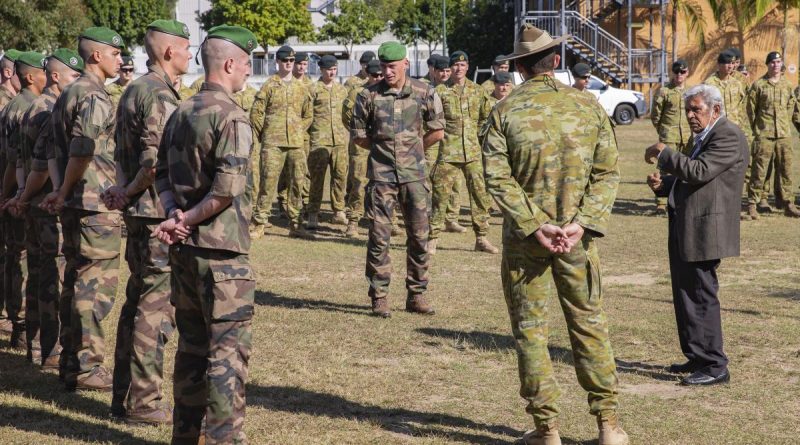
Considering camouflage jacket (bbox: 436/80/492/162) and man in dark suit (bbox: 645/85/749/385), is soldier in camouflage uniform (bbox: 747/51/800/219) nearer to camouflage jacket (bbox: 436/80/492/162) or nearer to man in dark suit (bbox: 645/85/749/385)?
camouflage jacket (bbox: 436/80/492/162)

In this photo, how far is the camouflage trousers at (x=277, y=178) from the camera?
45.8 feet

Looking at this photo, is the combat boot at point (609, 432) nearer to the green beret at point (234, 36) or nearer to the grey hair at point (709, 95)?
the grey hair at point (709, 95)

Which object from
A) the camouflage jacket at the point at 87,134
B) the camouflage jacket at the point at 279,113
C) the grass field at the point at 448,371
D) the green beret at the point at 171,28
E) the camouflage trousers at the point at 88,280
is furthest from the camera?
the camouflage jacket at the point at 279,113

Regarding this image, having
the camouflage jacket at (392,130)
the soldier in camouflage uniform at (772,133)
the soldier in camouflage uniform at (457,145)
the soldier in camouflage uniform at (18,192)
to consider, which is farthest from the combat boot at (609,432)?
the soldier in camouflage uniform at (772,133)

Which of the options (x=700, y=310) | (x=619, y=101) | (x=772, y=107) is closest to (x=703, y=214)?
(x=700, y=310)

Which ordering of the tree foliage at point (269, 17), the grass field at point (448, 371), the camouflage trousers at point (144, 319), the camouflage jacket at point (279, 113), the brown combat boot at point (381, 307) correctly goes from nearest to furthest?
the camouflage trousers at point (144, 319), the grass field at point (448, 371), the brown combat boot at point (381, 307), the camouflage jacket at point (279, 113), the tree foliage at point (269, 17)

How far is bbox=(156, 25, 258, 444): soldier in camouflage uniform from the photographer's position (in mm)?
4727

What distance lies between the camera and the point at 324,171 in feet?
49.2

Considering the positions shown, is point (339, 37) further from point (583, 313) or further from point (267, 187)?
point (583, 313)

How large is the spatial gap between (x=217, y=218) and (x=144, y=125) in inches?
48.1

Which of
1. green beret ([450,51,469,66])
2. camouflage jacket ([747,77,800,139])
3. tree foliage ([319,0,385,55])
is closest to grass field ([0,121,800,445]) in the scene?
green beret ([450,51,469,66])

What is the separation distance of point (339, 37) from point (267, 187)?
58.7 metres

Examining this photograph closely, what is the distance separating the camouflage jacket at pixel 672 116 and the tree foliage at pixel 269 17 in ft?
161

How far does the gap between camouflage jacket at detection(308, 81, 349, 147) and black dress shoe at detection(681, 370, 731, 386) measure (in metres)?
8.62
